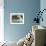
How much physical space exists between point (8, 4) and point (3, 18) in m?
0.61

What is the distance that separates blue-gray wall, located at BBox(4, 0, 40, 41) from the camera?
17.5 ft

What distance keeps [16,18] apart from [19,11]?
0.33 m

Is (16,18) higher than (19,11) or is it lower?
lower

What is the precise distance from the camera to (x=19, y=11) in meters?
5.35

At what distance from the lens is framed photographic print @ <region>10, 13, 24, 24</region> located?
538 centimetres

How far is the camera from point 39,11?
17.5 ft

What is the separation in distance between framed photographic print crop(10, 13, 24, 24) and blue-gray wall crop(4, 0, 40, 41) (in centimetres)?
12

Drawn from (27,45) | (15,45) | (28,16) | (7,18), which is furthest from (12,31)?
(27,45)

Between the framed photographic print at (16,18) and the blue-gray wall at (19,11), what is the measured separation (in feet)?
0.41

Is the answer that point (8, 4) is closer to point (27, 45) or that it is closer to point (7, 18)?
point (7, 18)

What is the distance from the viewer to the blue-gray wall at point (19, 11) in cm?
535

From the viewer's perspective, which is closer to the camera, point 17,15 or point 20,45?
point 20,45

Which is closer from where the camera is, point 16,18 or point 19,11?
point 19,11

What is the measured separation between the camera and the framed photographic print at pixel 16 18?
5383mm
